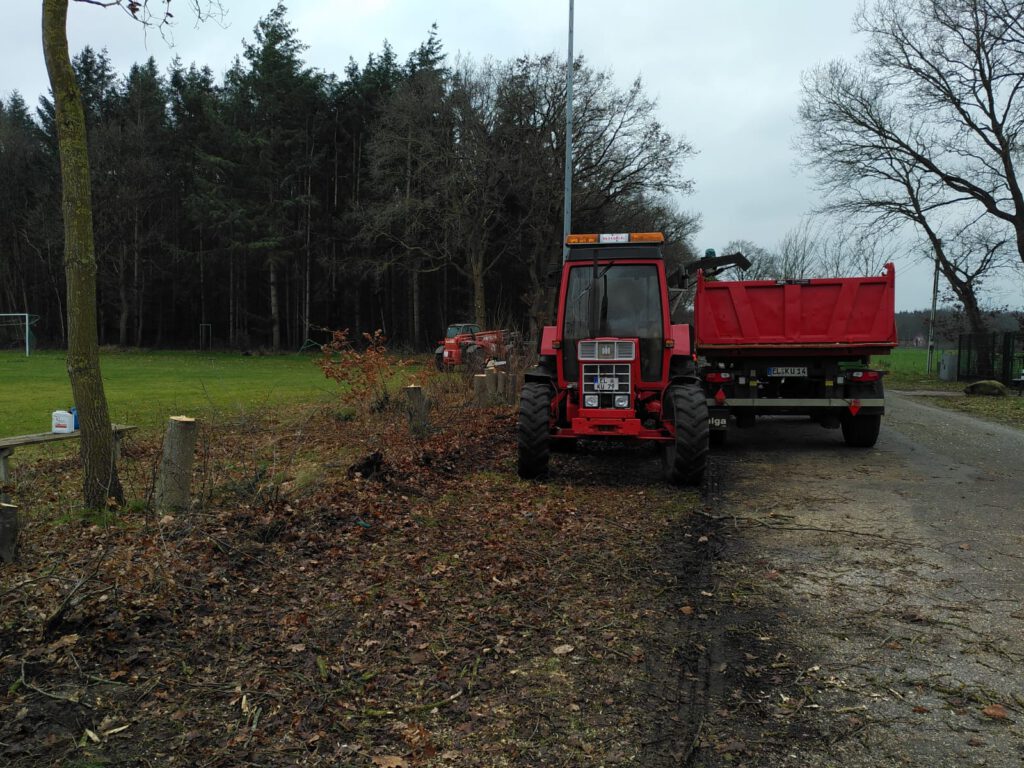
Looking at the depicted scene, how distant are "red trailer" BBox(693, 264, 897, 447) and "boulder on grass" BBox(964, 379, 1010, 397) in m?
13.8

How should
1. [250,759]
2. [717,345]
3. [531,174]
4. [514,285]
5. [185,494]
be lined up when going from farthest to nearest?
→ [514,285], [531,174], [717,345], [185,494], [250,759]

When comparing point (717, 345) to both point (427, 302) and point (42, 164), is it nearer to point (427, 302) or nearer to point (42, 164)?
point (427, 302)

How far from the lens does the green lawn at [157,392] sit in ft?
42.0

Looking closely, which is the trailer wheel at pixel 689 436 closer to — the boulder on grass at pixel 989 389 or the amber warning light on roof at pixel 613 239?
the amber warning light on roof at pixel 613 239

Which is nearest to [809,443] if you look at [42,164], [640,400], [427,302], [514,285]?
[640,400]

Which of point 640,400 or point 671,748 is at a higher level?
point 640,400

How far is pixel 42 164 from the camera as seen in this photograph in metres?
46.2

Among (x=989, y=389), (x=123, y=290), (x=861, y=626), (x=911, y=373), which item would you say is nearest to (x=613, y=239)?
(x=861, y=626)

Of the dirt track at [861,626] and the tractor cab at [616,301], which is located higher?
the tractor cab at [616,301]

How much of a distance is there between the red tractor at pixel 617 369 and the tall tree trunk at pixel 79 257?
4.10 meters

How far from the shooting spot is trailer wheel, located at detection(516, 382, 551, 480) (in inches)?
322

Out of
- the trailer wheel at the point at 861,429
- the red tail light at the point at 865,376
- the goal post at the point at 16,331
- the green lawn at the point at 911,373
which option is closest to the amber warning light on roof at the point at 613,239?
the red tail light at the point at 865,376

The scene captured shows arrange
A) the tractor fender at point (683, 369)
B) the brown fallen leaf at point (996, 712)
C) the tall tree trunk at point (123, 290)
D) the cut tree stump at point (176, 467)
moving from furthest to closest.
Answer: the tall tree trunk at point (123, 290) < the tractor fender at point (683, 369) < the cut tree stump at point (176, 467) < the brown fallen leaf at point (996, 712)

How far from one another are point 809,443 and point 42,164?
165 ft
